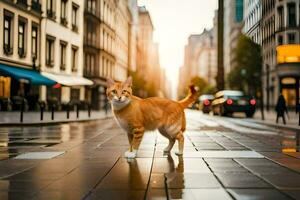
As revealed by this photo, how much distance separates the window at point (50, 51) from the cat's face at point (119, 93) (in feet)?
→ 106

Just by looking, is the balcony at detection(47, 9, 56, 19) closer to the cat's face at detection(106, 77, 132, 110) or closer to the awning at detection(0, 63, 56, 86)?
the awning at detection(0, 63, 56, 86)

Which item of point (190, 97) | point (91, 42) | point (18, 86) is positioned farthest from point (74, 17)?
point (190, 97)

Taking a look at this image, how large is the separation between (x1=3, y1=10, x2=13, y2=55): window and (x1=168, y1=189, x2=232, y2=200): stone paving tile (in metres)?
27.6

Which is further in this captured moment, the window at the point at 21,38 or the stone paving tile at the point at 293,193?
the window at the point at 21,38

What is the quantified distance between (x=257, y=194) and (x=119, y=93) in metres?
3.35

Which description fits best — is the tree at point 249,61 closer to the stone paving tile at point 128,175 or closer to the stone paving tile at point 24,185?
the stone paving tile at point 128,175

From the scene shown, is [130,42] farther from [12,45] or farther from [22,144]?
[22,144]

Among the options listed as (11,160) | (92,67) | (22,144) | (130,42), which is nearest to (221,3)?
(92,67)

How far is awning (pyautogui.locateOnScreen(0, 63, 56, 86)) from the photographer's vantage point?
29.5 metres

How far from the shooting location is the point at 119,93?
7.86 m

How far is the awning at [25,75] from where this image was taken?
1163 inches

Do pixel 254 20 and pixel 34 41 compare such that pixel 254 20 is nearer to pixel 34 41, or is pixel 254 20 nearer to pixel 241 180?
pixel 241 180

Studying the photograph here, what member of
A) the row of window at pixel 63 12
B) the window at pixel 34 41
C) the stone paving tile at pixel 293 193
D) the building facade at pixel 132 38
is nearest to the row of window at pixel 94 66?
the row of window at pixel 63 12

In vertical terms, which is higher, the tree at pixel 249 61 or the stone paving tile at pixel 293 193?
the tree at pixel 249 61
